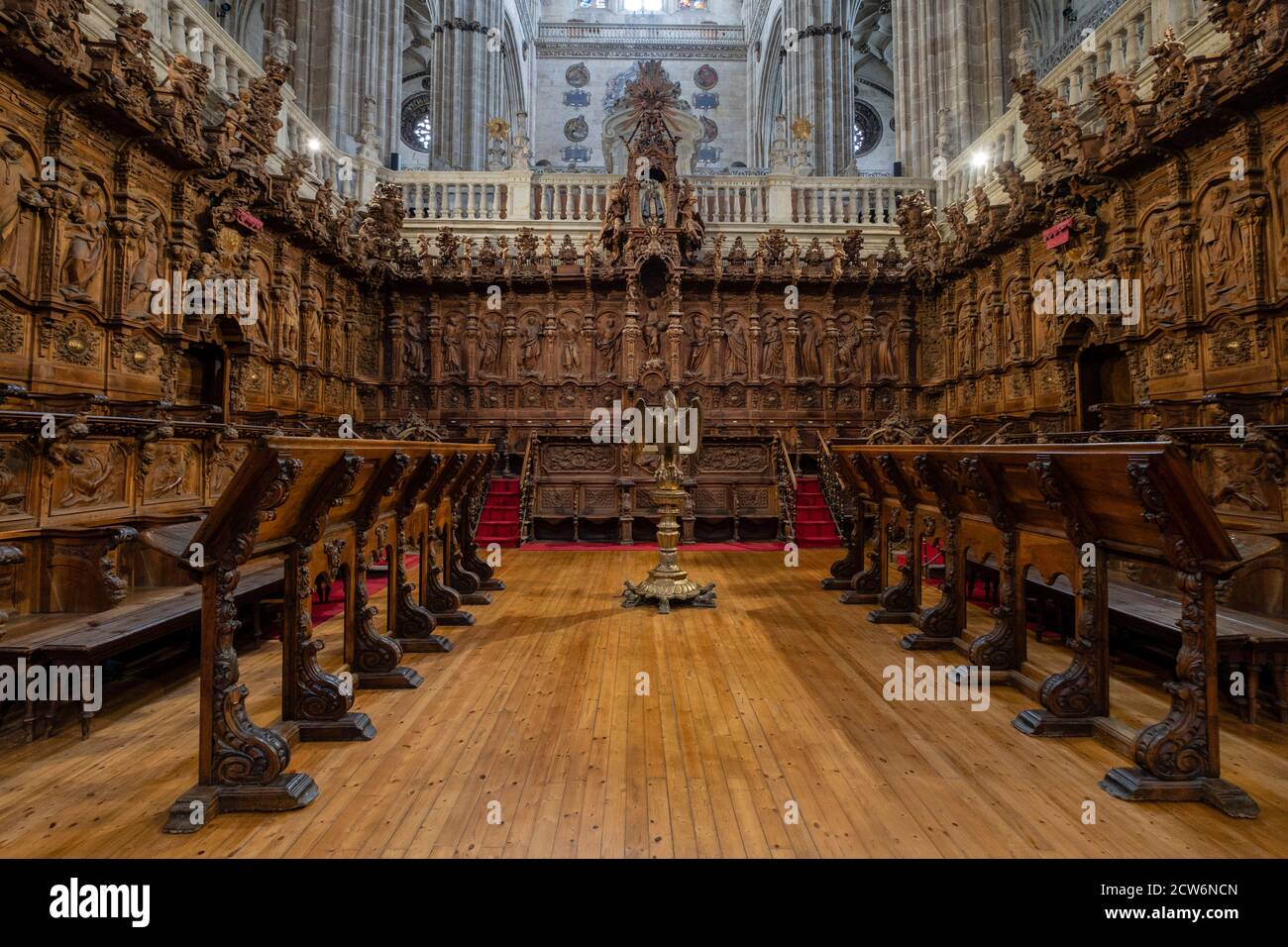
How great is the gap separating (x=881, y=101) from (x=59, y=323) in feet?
122

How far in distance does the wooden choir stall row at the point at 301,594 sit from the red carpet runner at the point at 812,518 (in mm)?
6432

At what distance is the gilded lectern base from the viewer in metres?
5.67

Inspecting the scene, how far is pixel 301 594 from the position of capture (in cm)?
297

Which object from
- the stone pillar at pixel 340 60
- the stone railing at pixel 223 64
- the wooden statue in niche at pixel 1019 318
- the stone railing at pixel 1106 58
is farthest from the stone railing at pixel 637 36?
the wooden statue in niche at pixel 1019 318

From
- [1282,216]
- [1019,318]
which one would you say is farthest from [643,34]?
[1282,216]

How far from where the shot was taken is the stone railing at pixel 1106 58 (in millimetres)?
7148

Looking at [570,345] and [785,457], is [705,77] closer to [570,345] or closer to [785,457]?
[570,345]

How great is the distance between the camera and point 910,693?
3.67m

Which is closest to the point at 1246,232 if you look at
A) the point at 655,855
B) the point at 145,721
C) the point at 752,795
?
the point at 752,795

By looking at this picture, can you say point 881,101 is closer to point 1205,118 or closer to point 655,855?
point 1205,118

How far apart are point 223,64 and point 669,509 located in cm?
966

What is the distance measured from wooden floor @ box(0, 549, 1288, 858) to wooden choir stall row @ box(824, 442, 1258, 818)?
0.49 ft

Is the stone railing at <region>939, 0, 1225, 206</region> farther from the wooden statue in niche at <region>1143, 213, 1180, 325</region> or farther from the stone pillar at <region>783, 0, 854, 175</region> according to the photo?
the stone pillar at <region>783, 0, 854, 175</region>

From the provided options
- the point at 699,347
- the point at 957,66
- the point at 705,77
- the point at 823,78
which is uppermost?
the point at 705,77
